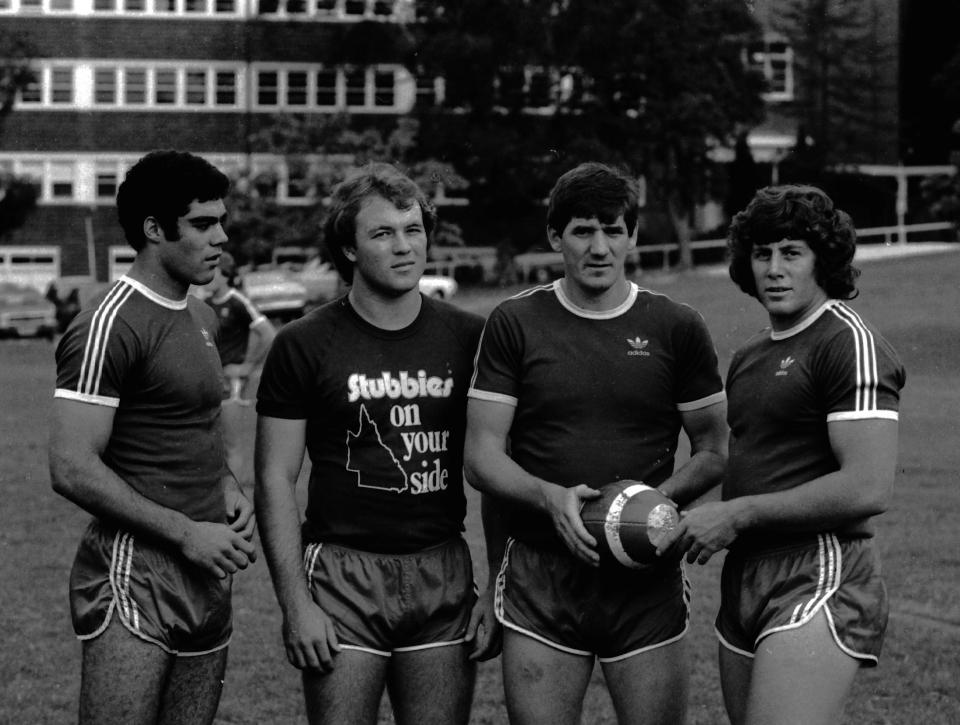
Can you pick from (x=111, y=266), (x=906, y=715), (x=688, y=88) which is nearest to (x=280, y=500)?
(x=906, y=715)

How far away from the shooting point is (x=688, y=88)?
164ft

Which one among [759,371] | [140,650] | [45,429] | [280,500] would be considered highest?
[759,371]

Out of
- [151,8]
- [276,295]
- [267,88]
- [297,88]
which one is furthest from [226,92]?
[276,295]

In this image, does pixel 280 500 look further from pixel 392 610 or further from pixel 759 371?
pixel 759 371

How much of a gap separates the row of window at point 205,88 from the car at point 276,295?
17.4 meters

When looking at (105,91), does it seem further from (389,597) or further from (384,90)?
(389,597)

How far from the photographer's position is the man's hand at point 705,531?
4938 mm

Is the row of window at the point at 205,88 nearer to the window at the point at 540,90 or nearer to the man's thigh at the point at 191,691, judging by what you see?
the window at the point at 540,90

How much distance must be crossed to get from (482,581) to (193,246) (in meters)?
6.12

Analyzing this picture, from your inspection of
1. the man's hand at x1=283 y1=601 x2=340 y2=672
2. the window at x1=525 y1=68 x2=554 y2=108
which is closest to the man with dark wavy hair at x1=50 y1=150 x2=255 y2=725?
the man's hand at x1=283 y1=601 x2=340 y2=672

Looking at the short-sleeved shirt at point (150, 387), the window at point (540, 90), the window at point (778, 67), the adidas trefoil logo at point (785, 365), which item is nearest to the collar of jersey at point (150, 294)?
the short-sleeved shirt at point (150, 387)

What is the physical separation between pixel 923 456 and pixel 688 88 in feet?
112

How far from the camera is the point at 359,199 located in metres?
5.41

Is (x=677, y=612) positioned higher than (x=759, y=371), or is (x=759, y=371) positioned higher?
(x=759, y=371)
